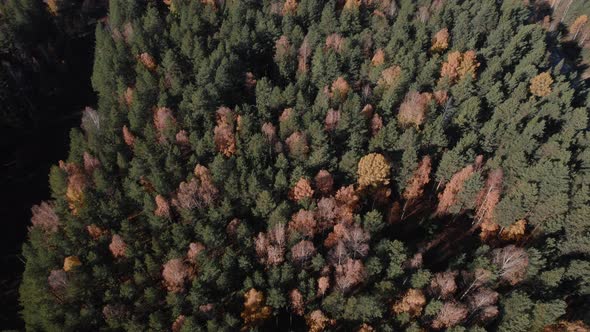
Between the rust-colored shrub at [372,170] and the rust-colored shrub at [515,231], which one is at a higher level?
the rust-colored shrub at [372,170]

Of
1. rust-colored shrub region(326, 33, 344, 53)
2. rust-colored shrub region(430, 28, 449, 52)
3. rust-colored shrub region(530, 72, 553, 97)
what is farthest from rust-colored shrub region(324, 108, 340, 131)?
rust-colored shrub region(530, 72, 553, 97)

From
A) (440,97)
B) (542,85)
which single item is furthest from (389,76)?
(542,85)

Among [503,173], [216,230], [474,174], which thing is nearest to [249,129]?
[216,230]

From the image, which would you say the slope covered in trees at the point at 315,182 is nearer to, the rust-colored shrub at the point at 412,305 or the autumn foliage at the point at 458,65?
the rust-colored shrub at the point at 412,305

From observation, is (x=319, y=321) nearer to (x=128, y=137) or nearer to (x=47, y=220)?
(x=47, y=220)

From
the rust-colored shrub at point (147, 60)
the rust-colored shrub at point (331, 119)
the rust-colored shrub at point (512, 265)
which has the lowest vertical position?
the rust-colored shrub at point (512, 265)

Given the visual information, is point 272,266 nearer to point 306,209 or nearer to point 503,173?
point 306,209

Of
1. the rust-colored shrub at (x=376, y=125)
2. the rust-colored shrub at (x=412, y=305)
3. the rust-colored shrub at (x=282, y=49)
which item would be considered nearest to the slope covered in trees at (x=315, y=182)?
the rust-colored shrub at (x=412, y=305)

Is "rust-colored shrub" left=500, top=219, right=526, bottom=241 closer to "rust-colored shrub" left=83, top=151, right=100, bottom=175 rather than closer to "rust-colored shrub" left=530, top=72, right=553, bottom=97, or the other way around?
"rust-colored shrub" left=530, top=72, right=553, bottom=97
